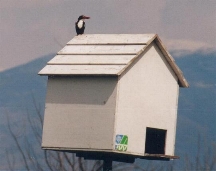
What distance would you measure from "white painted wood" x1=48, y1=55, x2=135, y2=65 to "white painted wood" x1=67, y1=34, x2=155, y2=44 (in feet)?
1.05

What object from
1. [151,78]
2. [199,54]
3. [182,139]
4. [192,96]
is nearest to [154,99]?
[151,78]

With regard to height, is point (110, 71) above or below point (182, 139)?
below

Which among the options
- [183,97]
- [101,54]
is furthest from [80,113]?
[183,97]

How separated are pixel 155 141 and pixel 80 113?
6.00 ft

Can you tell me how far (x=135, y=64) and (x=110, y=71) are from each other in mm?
516

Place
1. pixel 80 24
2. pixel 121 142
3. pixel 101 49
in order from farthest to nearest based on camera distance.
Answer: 1. pixel 80 24
2. pixel 101 49
3. pixel 121 142

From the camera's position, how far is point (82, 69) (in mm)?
13625

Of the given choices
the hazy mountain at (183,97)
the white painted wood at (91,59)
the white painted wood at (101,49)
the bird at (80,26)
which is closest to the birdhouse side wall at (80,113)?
the white painted wood at (91,59)

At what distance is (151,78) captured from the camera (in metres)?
13.9

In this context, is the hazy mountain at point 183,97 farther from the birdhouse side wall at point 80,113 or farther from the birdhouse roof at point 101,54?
the birdhouse side wall at point 80,113

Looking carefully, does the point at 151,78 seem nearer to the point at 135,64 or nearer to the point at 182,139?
the point at 135,64

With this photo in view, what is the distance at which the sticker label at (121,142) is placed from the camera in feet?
43.4

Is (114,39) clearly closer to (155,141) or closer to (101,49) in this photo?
(101,49)

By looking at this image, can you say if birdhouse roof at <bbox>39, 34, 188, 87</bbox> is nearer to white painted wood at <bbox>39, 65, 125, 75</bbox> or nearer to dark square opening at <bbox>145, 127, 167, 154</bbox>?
white painted wood at <bbox>39, 65, 125, 75</bbox>
